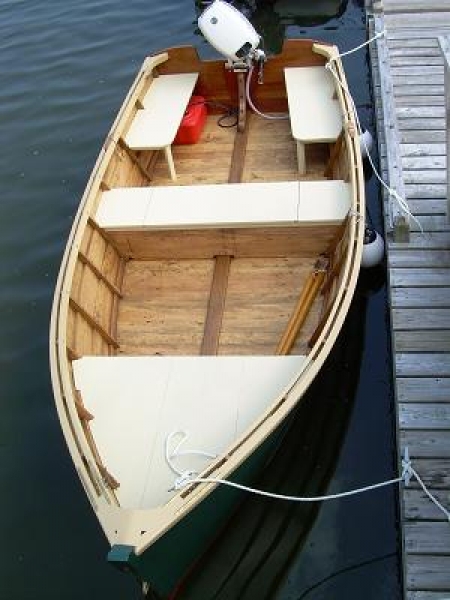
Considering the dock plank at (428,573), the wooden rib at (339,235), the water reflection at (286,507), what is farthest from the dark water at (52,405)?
the wooden rib at (339,235)

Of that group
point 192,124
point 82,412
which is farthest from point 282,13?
point 82,412

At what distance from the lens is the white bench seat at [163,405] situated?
441 centimetres

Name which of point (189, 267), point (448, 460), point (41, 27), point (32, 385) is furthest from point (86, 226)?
point (41, 27)

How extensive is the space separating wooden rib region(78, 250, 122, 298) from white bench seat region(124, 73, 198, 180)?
1.79 metres

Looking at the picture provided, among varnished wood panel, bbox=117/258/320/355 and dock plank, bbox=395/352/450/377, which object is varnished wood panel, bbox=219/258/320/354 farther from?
dock plank, bbox=395/352/450/377

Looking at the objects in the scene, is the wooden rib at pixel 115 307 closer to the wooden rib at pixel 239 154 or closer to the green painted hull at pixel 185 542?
the wooden rib at pixel 239 154

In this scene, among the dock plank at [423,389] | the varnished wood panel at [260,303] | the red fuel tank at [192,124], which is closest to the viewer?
the dock plank at [423,389]

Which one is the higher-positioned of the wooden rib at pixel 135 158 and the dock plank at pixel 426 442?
the wooden rib at pixel 135 158

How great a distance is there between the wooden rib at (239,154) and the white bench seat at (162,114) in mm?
661

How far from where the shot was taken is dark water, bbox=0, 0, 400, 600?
5.16 metres

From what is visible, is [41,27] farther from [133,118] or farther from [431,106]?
[431,106]

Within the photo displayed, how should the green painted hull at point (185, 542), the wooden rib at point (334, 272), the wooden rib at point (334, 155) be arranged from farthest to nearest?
the wooden rib at point (334, 155) → the wooden rib at point (334, 272) → the green painted hull at point (185, 542)

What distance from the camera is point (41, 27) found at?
1265cm

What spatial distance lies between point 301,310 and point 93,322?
68.7 inches
